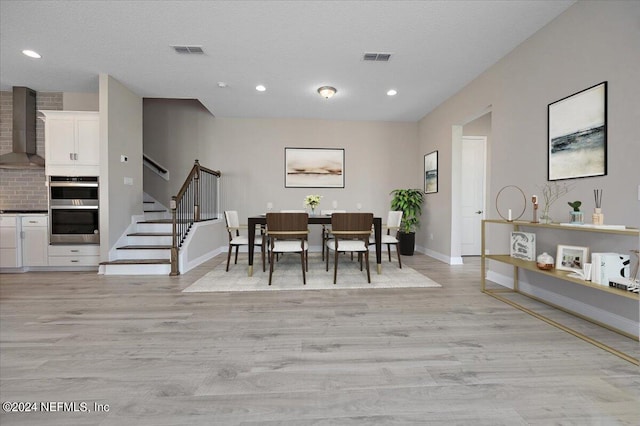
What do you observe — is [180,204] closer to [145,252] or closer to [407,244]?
[145,252]

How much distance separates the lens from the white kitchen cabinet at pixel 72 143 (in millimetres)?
4355

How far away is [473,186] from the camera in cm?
581

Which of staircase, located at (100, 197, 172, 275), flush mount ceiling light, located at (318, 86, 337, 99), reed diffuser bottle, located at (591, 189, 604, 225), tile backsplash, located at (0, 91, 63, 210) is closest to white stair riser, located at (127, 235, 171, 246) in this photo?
staircase, located at (100, 197, 172, 275)

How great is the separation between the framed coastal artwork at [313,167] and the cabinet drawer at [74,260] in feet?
12.1

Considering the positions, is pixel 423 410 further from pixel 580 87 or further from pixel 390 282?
pixel 580 87

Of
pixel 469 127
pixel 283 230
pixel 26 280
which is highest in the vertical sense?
pixel 469 127

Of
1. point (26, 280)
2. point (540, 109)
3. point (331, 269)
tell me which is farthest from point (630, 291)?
point (26, 280)

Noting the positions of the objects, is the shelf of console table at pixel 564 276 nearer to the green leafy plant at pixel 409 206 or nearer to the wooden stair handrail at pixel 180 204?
the green leafy plant at pixel 409 206

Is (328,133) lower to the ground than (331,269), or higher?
higher

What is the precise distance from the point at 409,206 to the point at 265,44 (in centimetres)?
415

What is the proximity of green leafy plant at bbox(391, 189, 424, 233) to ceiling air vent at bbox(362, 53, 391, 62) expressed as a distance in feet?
9.94

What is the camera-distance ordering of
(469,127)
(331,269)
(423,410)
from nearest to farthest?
(423,410)
(331,269)
(469,127)

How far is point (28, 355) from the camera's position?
6.20 ft

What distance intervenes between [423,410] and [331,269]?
10.0 ft
